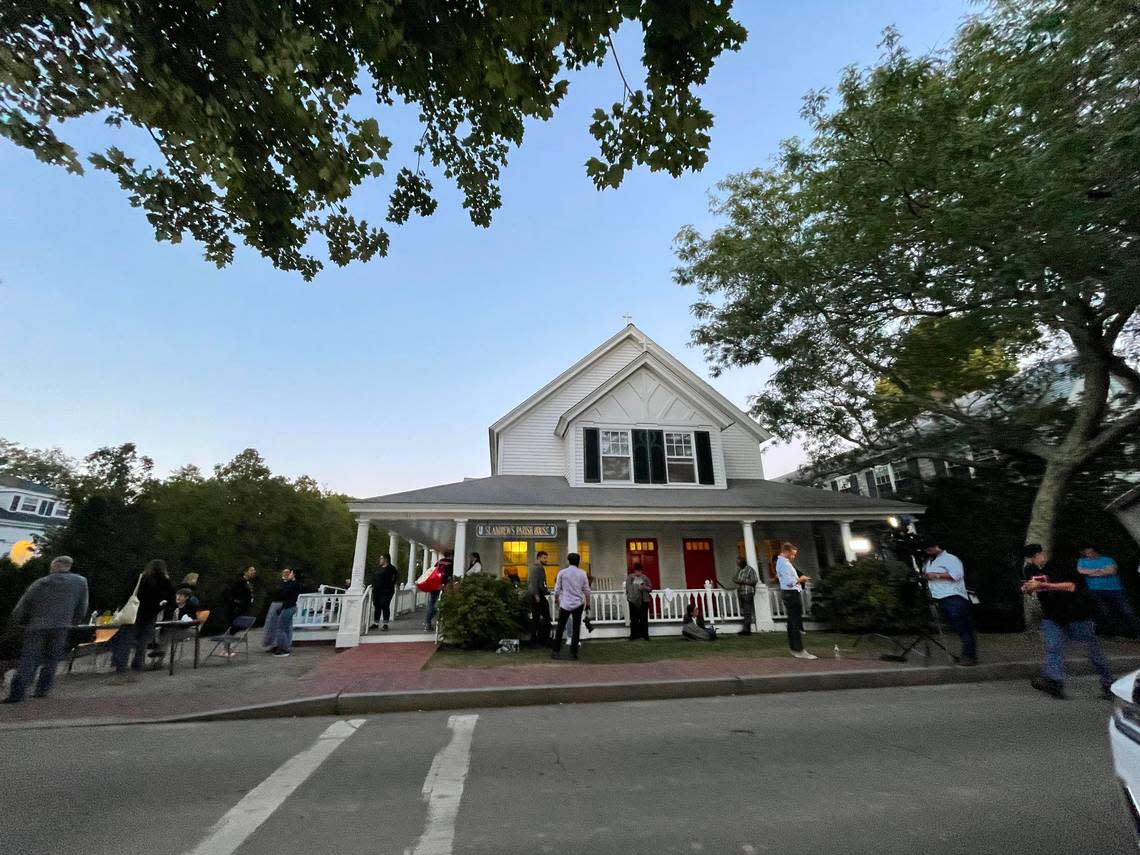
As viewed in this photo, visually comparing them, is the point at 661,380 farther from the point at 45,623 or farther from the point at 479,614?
the point at 45,623

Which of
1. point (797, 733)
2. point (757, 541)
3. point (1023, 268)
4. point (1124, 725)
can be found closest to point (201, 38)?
point (1124, 725)

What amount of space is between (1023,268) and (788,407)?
28.8 feet

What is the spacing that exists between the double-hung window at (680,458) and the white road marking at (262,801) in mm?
12343

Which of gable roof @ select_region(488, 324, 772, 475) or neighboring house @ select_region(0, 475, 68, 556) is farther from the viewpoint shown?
neighboring house @ select_region(0, 475, 68, 556)

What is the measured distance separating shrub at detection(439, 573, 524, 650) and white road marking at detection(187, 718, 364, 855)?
500 centimetres

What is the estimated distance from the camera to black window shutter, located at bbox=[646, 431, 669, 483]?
51.2 ft

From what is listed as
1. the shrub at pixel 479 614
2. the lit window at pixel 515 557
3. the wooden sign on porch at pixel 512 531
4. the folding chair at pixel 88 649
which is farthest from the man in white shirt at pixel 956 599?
the folding chair at pixel 88 649

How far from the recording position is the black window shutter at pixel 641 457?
50.9 ft

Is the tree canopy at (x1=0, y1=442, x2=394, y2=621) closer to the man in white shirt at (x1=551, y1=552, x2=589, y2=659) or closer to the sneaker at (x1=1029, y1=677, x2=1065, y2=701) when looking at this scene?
the man in white shirt at (x1=551, y1=552, x2=589, y2=659)

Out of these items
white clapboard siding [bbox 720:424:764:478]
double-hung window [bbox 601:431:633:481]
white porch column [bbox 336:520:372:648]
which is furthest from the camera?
white clapboard siding [bbox 720:424:764:478]

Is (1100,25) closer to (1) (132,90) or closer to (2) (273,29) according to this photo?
(2) (273,29)

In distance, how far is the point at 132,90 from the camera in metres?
3.82

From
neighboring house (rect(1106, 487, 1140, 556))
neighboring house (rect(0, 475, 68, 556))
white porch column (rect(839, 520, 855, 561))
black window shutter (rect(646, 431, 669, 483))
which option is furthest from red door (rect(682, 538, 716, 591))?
neighboring house (rect(0, 475, 68, 556))

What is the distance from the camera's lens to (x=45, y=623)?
21.1ft
